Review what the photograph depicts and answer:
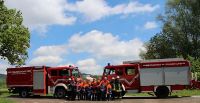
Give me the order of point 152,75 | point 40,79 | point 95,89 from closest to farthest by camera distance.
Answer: point 95,89, point 152,75, point 40,79

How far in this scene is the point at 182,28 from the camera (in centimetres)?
6531

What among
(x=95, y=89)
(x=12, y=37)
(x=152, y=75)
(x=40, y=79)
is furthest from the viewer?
(x=12, y=37)

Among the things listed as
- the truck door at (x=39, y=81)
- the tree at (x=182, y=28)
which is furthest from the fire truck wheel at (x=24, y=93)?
the tree at (x=182, y=28)

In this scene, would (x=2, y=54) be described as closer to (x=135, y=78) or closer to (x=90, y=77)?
(x=90, y=77)

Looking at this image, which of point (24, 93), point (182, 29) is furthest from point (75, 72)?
point (182, 29)

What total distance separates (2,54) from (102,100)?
23964 millimetres

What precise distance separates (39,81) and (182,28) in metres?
32.3

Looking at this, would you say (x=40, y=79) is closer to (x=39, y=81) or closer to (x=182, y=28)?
Result: (x=39, y=81)

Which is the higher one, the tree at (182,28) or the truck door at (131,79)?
the tree at (182,28)

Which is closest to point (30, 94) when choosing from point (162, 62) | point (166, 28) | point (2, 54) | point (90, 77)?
point (90, 77)

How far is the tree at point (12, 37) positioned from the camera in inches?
2108

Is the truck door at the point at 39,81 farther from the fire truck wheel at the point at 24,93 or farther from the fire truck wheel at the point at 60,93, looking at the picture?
the fire truck wheel at the point at 60,93

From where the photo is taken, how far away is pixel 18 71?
38.7m

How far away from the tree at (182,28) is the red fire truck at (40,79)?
30863mm
